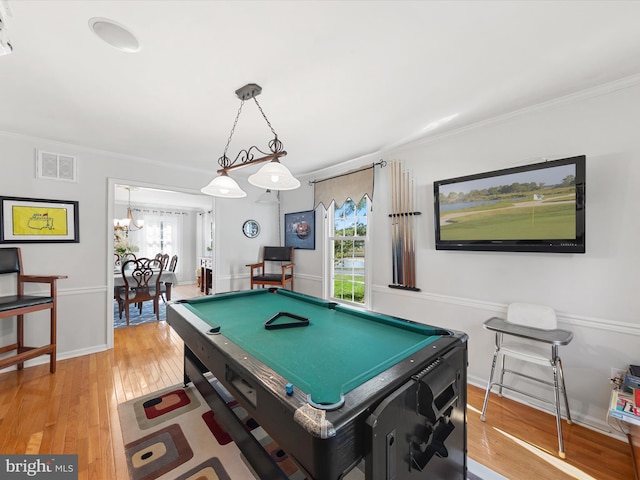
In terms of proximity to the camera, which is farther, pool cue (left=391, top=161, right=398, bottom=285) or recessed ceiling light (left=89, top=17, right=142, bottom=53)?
pool cue (left=391, top=161, right=398, bottom=285)

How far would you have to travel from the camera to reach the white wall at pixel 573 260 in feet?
6.08

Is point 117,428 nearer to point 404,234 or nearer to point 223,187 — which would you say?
point 223,187

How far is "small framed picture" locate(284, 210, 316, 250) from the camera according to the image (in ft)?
14.0

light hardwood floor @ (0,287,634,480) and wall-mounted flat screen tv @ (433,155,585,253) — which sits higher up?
wall-mounted flat screen tv @ (433,155,585,253)

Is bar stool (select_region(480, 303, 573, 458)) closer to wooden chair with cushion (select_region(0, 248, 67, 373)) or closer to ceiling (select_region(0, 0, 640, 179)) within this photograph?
ceiling (select_region(0, 0, 640, 179))

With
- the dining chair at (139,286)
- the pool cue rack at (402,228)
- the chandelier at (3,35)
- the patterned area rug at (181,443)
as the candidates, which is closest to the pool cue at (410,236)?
the pool cue rack at (402,228)

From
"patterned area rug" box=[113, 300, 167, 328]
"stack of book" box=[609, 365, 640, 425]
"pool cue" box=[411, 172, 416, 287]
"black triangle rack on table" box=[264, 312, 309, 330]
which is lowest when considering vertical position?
"patterned area rug" box=[113, 300, 167, 328]

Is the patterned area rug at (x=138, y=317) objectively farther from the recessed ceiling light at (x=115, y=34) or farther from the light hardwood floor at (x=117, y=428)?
the recessed ceiling light at (x=115, y=34)

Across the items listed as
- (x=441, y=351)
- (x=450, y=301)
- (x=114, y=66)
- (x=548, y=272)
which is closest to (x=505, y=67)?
(x=548, y=272)

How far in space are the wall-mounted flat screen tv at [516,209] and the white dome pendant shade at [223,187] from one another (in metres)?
1.95

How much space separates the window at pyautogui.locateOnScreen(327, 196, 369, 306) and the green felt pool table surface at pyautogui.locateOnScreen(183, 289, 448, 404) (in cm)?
147

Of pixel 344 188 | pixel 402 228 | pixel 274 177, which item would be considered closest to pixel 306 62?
pixel 274 177

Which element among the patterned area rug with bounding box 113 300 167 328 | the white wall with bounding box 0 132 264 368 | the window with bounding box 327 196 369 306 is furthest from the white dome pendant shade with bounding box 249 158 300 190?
the patterned area rug with bounding box 113 300 167 328

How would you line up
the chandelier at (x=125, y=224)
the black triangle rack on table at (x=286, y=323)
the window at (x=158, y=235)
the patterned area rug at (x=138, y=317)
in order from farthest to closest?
1. the window at (x=158, y=235)
2. the chandelier at (x=125, y=224)
3. the patterned area rug at (x=138, y=317)
4. the black triangle rack on table at (x=286, y=323)
